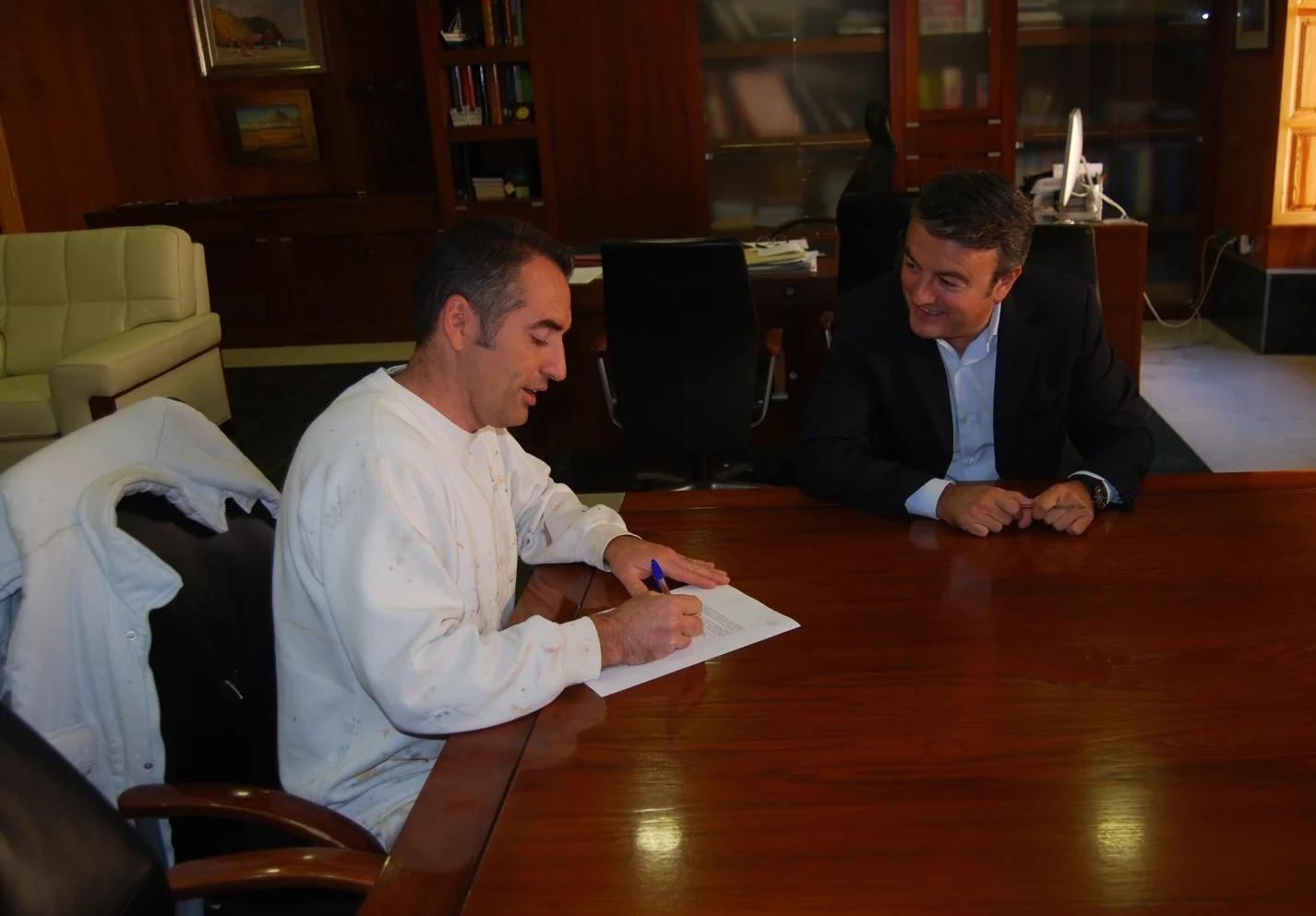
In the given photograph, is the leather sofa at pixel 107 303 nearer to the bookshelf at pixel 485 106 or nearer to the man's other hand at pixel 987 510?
the bookshelf at pixel 485 106

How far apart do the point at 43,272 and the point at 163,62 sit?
2314 millimetres

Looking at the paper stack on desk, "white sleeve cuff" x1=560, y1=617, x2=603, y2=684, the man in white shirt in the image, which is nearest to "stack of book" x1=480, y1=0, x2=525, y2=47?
the paper stack on desk

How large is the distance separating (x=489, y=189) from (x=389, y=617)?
4853 millimetres

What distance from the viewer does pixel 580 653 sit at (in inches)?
46.9

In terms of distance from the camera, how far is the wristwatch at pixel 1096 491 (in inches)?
62.9

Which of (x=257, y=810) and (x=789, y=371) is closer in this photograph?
(x=257, y=810)

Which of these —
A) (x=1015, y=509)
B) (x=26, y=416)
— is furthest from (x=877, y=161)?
(x=26, y=416)

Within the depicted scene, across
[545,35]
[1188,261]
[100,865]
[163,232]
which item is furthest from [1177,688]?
[1188,261]

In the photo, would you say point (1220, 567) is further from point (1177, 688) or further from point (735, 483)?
point (735, 483)

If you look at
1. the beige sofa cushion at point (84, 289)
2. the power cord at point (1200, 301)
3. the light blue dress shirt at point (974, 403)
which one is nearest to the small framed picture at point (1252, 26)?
the power cord at point (1200, 301)

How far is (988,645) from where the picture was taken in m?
1.22

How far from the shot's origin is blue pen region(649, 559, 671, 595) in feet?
4.59

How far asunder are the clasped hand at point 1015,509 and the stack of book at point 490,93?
4456mm

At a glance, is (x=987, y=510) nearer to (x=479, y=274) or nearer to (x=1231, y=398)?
(x=479, y=274)
